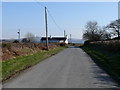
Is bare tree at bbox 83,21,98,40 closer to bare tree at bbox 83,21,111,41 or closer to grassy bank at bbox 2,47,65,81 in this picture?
bare tree at bbox 83,21,111,41

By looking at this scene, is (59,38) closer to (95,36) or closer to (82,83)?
(95,36)

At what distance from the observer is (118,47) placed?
3194 centimetres

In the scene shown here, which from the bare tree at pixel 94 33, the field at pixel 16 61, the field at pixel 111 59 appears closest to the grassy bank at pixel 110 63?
the field at pixel 111 59

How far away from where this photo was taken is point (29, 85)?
32.3 ft

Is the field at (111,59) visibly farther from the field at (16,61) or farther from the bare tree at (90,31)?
the bare tree at (90,31)

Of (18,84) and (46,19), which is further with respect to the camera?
(46,19)

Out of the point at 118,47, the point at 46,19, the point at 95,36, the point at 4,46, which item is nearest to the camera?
the point at 4,46

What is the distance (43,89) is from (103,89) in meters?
2.09

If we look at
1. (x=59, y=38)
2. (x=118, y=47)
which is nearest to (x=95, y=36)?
(x=59, y=38)

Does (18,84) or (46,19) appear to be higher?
(46,19)

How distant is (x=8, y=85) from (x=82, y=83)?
2879mm

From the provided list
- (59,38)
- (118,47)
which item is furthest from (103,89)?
(59,38)

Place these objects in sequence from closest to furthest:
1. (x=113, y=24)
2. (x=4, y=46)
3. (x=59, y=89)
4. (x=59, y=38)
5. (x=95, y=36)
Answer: (x=59, y=89), (x=4, y=46), (x=113, y=24), (x=95, y=36), (x=59, y=38)

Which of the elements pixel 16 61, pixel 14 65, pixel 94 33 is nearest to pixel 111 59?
pixel 16 61
